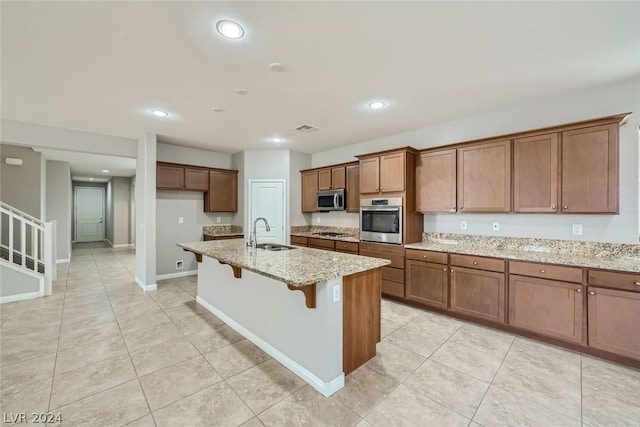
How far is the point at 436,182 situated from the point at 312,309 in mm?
2669

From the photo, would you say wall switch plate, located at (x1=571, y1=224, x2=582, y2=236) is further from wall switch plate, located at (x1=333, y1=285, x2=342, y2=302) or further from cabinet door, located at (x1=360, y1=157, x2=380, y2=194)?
wall switch plate, located at (x1=333, y1=285, x2=342, y2=302)

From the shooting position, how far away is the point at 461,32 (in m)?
1.92

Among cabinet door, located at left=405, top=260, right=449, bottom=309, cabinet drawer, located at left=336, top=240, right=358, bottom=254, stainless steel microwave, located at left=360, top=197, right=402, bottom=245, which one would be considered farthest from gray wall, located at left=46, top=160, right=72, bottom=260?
cabinet door, located at left=405, top=260, right=449, bottom=309

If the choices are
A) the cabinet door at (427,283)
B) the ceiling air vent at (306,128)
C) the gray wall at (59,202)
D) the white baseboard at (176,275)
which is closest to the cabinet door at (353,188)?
the ceiling air vent at (306,128)

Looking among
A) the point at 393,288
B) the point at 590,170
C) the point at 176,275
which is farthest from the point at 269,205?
the point at 590,170

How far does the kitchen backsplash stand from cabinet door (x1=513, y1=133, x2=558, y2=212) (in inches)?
17.4

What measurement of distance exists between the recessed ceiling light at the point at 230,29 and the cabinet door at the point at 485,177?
9.70 ft

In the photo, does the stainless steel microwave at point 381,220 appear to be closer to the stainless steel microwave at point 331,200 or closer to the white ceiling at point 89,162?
the stainless steel microwave at point 331,200

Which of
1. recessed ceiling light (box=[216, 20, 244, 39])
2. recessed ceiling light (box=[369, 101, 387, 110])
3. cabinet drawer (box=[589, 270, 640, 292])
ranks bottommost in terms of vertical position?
cabinet drawer (box=[589, 270, 640, 292])

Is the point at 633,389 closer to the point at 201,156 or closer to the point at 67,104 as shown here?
the point at 67,104

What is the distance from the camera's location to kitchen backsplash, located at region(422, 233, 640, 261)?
8.76 feet

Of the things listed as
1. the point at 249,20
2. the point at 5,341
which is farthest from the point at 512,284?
the point at 5,341

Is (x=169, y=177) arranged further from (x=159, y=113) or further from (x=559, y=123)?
(x=559, y=123)

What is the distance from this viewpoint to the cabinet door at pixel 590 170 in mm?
2555
